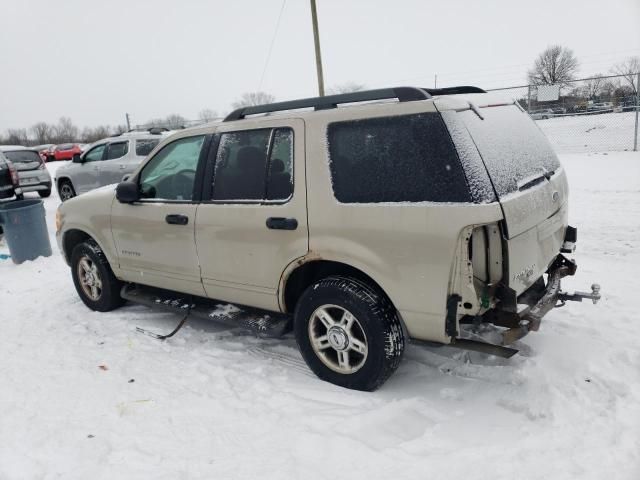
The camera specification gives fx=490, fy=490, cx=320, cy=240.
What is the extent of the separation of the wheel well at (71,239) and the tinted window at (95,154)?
22.8ft

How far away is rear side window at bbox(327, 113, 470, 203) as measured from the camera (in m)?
2.79

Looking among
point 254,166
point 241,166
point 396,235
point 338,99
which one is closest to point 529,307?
point 396,235

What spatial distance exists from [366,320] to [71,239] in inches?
152

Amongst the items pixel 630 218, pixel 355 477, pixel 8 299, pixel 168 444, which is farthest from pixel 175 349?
pixel 630 218

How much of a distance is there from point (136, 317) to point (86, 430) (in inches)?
79.6

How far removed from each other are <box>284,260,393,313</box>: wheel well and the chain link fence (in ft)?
45.6

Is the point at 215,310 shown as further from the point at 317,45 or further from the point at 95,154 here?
the point at 317,45

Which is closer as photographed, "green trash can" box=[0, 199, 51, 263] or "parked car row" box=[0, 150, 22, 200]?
"green trash can" box=[0, 199, 51, 263]

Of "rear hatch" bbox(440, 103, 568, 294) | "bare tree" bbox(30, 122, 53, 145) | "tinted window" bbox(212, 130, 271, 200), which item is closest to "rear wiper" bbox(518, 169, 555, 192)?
"rear hatch" bbox(440, 103, 568, 294)

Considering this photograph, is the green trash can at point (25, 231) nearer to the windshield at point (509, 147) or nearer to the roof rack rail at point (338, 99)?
the roof rack rail at point (338, 99)

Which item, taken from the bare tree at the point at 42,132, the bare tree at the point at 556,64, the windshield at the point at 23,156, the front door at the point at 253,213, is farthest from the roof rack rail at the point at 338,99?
the bare tree at the point at 42,132

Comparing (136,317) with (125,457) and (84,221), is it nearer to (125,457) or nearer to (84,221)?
(84,221)

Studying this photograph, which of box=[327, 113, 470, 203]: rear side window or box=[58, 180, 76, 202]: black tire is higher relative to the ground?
box=[327, 113, 470, 203]: rear side window

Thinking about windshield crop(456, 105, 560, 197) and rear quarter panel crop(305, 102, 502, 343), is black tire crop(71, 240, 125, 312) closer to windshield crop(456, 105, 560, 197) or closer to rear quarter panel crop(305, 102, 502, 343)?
rear quarter panel crop(305, 102, 502, 343)
